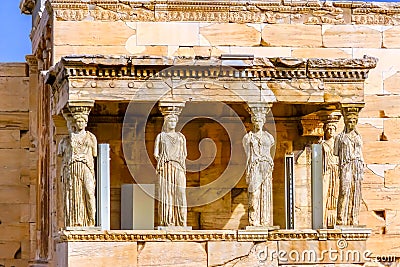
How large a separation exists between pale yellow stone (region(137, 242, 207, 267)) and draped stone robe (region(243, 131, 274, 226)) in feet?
2.82

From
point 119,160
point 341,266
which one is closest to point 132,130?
point 119,160

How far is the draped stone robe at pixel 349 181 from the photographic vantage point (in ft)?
66.2

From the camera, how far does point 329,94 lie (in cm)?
2014

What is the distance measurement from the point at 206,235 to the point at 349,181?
6.94 ft

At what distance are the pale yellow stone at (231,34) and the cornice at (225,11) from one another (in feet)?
0.30

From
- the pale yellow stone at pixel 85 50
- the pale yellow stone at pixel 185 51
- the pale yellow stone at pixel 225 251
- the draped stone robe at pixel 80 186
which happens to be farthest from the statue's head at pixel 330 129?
the draped stone robe at pixel 80 186

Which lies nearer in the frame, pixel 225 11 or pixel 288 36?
pixel 225 11

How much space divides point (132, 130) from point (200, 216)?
1.62 meters

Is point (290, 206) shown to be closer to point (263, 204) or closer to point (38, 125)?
point (263, 204)

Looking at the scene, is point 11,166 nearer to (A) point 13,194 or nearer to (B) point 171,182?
(A) point 13,194

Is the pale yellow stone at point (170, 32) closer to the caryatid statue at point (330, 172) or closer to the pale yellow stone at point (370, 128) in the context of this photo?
the caryatid statue at point (330, 172)

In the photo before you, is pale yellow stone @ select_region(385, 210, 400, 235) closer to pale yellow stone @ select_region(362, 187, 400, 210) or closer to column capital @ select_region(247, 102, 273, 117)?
pale yellow stone @ select_region(362, 187, 400, 210)

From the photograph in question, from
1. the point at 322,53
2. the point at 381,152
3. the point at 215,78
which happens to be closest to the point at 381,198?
the point at 381,152

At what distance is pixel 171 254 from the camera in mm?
19703
